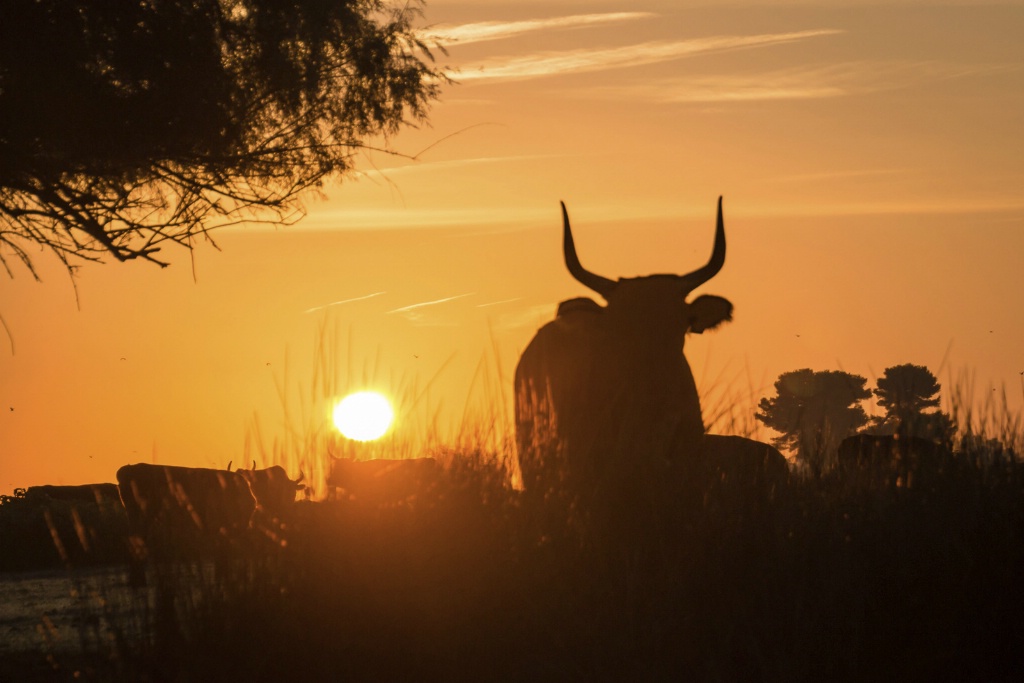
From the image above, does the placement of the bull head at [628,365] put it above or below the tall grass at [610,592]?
above

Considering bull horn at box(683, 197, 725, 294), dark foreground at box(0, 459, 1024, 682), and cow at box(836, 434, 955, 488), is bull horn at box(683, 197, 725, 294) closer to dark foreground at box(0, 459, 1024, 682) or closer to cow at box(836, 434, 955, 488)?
cow at box(836, 434, 955, 488)

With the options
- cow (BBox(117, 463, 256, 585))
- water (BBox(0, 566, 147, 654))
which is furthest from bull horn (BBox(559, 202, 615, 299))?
water (BBox(0, 566, 147, 654))

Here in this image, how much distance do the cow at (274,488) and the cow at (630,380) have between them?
1.34 m

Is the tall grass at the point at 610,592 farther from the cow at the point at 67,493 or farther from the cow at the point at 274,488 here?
the cow at the point at 67,493

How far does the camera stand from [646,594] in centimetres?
584

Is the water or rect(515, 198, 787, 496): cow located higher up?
rect(515, 198, 787, 496): cow

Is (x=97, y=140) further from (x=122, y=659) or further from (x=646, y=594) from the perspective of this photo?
(x=646, y=594)

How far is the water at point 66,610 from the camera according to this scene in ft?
18.4

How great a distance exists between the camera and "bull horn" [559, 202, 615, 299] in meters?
10.2

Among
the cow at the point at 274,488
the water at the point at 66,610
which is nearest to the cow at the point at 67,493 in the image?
the water at the point at 66,610

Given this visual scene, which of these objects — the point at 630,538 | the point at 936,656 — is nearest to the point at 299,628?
the point at 630,538

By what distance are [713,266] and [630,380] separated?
1.68 meters

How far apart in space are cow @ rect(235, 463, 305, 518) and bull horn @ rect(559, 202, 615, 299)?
11.8 ft

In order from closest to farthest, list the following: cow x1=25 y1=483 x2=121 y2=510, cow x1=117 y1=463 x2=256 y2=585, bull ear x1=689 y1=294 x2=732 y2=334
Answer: cow x1=117 y1=463 x2=256 y2=585 → bull ear x1=689 y1=294 x2=732 y2=334 → cow x1=25 y1=483 x2=121 y2=510
